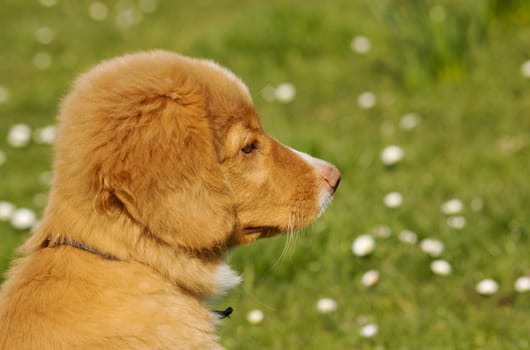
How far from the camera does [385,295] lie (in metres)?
4.45

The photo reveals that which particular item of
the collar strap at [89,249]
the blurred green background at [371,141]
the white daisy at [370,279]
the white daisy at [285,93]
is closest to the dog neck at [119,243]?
the collar strap at [89,249]

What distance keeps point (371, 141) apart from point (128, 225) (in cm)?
367

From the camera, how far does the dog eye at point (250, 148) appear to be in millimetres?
3330

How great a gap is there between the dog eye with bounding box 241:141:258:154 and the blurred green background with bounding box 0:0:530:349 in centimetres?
91

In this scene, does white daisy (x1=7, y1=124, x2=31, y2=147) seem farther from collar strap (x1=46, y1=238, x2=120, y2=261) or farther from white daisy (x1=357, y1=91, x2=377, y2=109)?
collar strap (x1=46, y1=238, x2=120, y2=261)

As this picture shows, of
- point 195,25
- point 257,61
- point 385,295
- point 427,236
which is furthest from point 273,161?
point 195,25

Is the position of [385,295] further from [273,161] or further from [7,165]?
[7,165]

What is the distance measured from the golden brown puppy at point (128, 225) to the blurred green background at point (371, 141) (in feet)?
4.11

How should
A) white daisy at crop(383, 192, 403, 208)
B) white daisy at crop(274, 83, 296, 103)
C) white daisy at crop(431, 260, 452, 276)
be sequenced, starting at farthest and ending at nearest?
1. white daisy at crop(274, 83, 296, 103)
2. white daisy at crop(383, 192, 403, 208)
3. white daisy at crop(431, 260, 452, 276)

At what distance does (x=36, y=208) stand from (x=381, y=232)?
2.53 meters

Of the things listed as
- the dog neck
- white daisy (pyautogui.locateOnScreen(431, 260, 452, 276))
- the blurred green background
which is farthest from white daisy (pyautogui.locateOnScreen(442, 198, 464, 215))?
the dog neck

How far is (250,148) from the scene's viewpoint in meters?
3.37

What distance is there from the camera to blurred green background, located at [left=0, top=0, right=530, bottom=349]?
14.1 ft

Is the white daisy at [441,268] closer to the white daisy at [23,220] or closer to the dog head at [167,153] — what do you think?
the dog head at [167,153]
